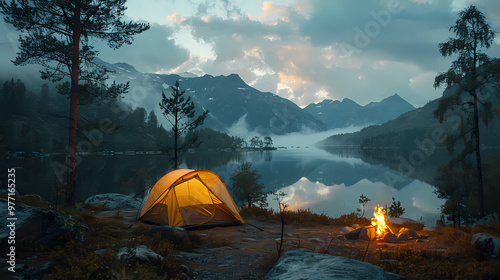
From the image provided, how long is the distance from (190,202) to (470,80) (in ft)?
65.5

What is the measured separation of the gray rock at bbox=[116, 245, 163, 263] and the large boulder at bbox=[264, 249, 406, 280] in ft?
8.77

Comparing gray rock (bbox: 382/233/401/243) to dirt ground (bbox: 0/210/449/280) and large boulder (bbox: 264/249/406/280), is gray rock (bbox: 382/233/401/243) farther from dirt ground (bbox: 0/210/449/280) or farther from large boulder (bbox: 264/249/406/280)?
large boulder (bbox: 264/249/406/280)

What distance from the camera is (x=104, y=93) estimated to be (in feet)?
53.7

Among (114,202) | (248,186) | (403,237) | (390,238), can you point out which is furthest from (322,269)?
(114,202)

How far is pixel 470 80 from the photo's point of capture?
18203mm

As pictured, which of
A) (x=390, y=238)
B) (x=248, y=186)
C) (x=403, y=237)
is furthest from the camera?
(x=248, y=186)

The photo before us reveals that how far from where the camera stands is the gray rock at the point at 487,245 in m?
6.57

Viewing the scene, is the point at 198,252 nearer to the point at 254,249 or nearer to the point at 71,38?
the point at 254,249

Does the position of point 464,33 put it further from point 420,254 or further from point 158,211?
point 158,211

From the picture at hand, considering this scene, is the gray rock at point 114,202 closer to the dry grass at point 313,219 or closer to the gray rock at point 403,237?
the dry grass at point 313,219

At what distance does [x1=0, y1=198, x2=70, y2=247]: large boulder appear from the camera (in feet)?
21.3

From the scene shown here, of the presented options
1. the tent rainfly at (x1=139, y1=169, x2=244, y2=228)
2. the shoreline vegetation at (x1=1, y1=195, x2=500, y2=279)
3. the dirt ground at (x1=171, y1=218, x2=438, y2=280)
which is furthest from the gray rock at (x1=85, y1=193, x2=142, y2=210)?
the dirt ground at (x1=171, y1=218, x2=438, y2=280)

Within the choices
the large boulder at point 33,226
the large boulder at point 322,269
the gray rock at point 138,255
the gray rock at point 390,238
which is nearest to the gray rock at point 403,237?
the gray rock at point 390,238

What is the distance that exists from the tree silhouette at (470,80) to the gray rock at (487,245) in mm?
14429
